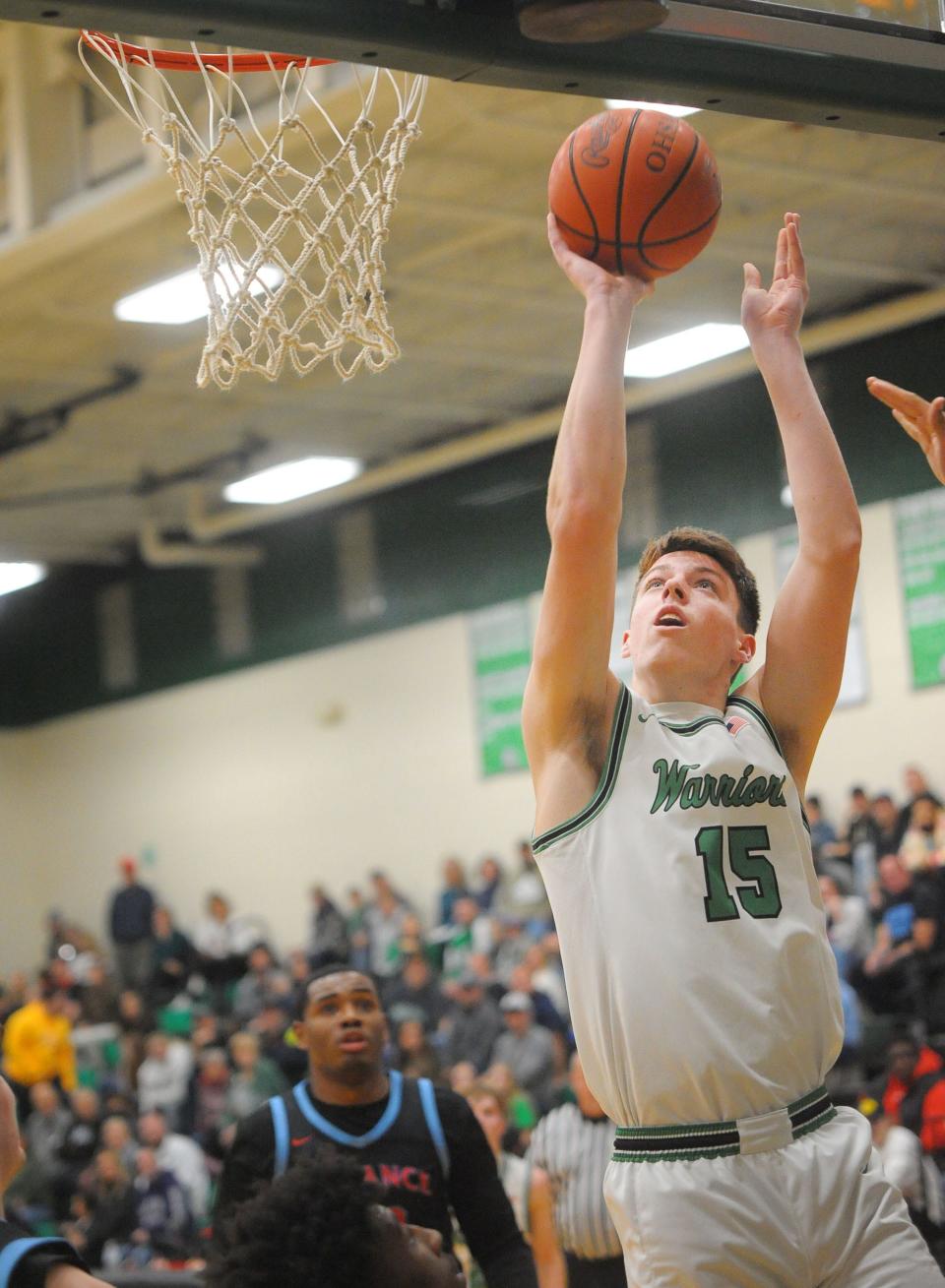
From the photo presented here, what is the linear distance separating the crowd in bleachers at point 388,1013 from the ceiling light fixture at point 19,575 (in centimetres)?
369

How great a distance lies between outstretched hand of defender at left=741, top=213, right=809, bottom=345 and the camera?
3.08 m

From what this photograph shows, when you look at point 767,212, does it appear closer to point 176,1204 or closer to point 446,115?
point 446,115

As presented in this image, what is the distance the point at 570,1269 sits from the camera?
570 centimetres

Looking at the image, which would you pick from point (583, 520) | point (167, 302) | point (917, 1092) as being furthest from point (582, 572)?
point (167, 302)

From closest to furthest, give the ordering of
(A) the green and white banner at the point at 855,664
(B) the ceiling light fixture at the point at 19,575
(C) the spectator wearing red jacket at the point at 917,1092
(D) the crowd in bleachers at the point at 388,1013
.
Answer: (C) the spectator wearing red jacket at the point at 917,1092 < (D) the crowd in bleachers at the point at 388,1013 < (A) the green and white banner at the point at 855,664 < (B) the ceiling light fixture at the point at 19,575

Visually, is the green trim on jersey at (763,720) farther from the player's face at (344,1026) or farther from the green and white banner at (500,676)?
the green and white banner at (500,676)

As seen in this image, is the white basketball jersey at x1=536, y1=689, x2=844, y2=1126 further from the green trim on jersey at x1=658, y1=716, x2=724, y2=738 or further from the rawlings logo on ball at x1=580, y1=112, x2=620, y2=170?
the rawlings logo on ball at x1=580, y1=112, x2=620, y2=170

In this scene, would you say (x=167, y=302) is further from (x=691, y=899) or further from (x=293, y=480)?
(x=691, y=899)

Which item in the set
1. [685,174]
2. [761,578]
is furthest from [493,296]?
[685,174]

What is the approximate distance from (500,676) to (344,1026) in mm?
12220

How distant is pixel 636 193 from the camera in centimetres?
299

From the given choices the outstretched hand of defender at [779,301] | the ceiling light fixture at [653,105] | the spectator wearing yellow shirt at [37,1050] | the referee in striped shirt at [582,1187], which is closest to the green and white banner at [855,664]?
the ceiling light fixture at [653,105]

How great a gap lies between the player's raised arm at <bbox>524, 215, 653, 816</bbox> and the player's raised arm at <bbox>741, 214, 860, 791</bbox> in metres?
0.37

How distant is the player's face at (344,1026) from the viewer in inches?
163
